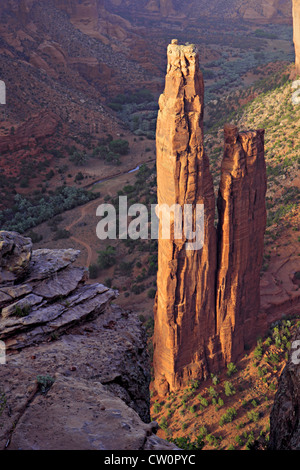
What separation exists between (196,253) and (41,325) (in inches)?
417

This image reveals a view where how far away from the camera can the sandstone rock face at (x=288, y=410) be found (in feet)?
29.8

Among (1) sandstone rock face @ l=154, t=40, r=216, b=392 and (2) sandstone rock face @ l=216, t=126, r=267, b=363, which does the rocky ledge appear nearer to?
(1) sandstone rock face @ l=154, t=40, r=216, b=392

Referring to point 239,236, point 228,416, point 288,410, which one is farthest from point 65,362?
point 239,236

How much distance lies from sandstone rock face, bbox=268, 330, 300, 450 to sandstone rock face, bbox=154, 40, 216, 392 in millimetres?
9767

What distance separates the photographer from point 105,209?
4806 cm

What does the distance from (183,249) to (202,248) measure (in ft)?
3.31

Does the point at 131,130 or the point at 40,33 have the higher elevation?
the point at 40,33

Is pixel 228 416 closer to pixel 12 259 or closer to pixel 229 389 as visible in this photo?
pixel 229 389

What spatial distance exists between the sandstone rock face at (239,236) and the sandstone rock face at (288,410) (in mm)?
11098

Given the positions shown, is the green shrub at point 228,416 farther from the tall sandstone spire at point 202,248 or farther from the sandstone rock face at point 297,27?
the sandstone rock face at point 297,27
